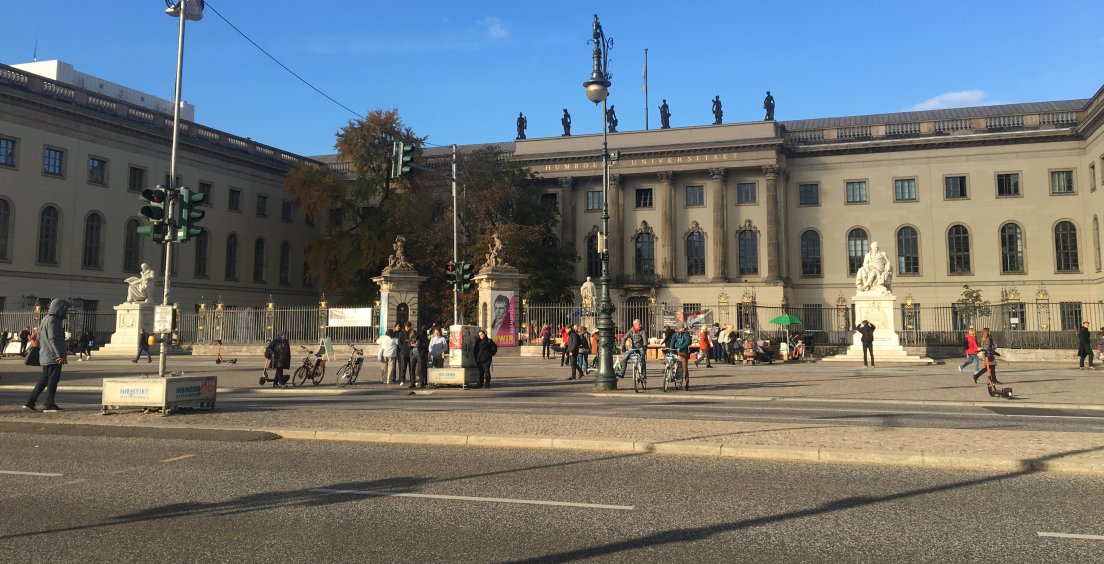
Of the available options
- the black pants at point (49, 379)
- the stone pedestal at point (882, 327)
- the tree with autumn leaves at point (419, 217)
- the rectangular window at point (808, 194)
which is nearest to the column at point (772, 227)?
the rectangular window at point (808, 194)

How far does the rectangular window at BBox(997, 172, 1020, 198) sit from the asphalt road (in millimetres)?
59521

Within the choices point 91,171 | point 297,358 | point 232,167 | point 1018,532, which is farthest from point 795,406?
point 232,167

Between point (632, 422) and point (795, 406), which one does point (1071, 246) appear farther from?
point (632, 422)

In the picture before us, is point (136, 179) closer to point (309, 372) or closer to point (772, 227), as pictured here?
point (309, 372)

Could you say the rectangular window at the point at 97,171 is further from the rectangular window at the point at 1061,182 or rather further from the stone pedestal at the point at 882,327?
the rectangular window at the point at 1061,182

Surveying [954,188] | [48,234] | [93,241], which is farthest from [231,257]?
[954,188]

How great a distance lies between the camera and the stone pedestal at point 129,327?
35.2 meters

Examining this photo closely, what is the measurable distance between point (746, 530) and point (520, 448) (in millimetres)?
4461

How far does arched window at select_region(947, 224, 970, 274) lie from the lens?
6003 centimetres

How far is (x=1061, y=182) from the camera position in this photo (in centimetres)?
5794

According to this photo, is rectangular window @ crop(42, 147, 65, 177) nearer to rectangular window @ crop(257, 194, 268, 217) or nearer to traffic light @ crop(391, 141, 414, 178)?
rectangular window @ crop(257, 194, 268, 217)

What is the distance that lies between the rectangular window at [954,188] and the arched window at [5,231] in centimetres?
6345

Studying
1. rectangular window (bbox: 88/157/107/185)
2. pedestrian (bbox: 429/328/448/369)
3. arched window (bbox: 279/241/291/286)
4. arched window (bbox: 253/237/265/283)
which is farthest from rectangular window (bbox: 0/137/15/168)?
pedestrian (bbox: 429/328/448/369)

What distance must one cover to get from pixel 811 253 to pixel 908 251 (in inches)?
280
